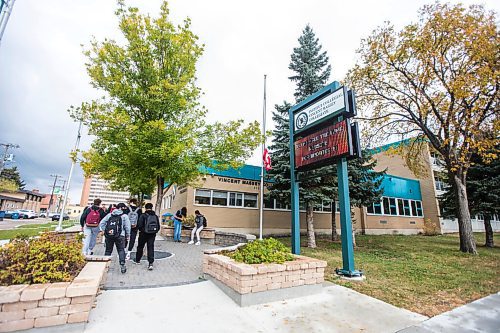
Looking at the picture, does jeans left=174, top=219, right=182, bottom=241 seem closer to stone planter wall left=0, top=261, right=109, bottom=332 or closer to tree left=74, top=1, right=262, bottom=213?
tree left=74, top=1, right=262, bottom=213

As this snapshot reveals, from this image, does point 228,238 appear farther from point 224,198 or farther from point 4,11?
point 4,11

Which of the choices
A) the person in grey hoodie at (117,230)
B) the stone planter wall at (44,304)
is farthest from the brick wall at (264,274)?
the person in grey hoodie at (117,230)

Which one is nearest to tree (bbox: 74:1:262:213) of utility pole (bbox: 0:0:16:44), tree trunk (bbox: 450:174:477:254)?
utility pole (bbox: 0:0:16:44)

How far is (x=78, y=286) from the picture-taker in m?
3.16

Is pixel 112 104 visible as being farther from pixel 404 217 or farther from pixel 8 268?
pixel 404 217

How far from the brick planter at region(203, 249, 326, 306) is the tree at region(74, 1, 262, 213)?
5486mm

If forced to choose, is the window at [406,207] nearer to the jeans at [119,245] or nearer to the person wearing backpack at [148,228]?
the person wearing backpack at [148,228]

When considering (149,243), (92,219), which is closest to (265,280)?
(149,243)

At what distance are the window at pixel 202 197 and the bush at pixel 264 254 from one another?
1136 cm

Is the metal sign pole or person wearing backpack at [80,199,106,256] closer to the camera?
person wearing backpack at [80,199,106,256]

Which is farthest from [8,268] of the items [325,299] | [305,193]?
[305,193]

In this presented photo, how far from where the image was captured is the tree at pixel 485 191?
1473 centimetres

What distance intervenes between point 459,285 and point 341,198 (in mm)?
3495

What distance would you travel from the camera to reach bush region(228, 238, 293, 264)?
4.91m
